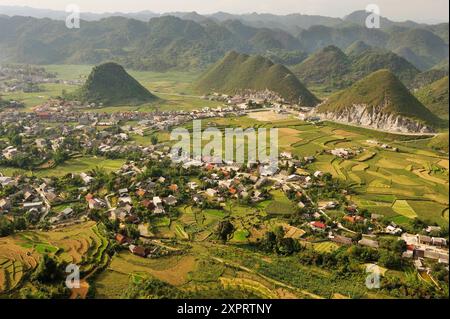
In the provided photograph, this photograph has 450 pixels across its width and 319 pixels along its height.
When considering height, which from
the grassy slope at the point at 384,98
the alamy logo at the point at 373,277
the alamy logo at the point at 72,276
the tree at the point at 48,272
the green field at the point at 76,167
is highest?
the grassy slope at the point at 384,98

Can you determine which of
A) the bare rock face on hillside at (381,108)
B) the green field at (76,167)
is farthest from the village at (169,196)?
the bare rock face on hillside at (381,108)

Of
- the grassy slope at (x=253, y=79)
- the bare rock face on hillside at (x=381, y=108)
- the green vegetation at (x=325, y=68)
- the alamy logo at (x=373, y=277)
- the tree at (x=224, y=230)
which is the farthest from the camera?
the green vegetation at (x=325, y=68)

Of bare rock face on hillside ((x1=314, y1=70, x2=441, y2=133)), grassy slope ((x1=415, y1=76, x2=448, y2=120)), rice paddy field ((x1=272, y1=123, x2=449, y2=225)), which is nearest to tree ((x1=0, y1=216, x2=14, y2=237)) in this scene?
rice paddy field ((x1=272, y1=123, x2=449, y2=225))

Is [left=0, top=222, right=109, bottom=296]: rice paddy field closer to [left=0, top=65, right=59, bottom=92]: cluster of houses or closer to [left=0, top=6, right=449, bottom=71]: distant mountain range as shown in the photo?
[left=0, top=65, right=59, bottom=92]: cluster of houses

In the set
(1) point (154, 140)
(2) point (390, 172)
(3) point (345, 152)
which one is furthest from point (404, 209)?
(1) point (154, 140)

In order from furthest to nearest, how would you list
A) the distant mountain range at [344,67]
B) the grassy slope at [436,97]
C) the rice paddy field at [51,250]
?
the distant mountain range at [344,67] → the grassy slope at [436,97] → the rice paddy field at [51,250]

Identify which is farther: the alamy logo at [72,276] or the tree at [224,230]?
the tree at [224,230]

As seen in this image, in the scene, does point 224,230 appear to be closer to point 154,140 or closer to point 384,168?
point 384,168

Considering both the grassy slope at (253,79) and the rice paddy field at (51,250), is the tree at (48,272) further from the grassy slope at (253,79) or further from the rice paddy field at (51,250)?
the grassy slope at (253,79)
